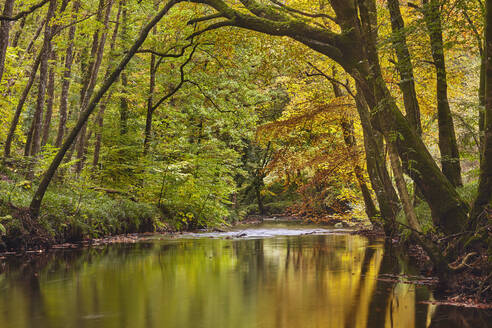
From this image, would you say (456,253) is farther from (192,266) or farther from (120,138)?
(120,138)

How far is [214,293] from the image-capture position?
20.6 feet

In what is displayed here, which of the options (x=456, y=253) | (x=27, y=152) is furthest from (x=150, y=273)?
(x=27, y=152)

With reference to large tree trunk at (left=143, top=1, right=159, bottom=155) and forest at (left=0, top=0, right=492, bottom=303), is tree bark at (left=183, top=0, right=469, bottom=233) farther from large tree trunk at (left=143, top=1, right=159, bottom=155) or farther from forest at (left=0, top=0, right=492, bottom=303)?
large tree trunk at (left=143, top=1, right=159, bottom=155)

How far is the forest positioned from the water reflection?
0.98 m

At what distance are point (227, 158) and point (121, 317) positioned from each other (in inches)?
661

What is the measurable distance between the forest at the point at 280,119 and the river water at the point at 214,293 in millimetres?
945

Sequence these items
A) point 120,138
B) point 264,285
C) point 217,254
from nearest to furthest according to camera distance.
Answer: point 264,285 → point 217,254 → point 120,138

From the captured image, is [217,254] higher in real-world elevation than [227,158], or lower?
lower

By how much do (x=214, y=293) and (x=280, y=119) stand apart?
1091 centimetres

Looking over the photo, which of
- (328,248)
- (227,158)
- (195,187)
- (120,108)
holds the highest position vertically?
(120,108)

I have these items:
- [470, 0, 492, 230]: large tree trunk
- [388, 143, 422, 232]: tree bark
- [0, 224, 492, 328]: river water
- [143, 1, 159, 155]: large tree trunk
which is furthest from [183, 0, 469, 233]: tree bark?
[143, 1, 159, 155]: large tree trunk

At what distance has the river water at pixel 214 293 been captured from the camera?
186 inches

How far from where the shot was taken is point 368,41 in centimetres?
793

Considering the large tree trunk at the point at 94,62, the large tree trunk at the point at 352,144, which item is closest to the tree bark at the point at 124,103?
the large tree trunk at the point at 94,62
